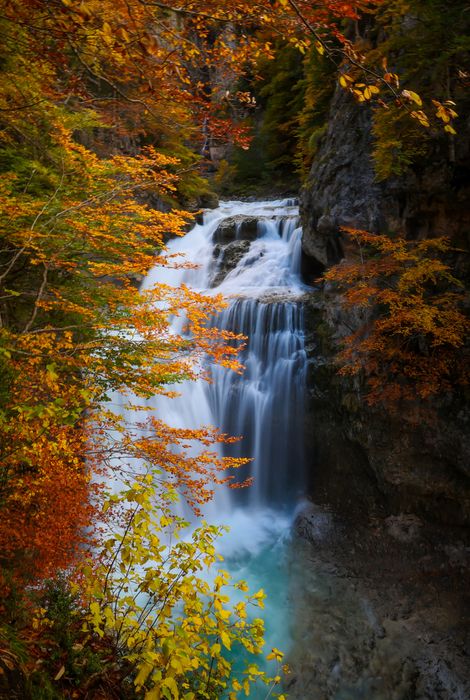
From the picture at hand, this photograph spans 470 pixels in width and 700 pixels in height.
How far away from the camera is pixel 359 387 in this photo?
9547 millimetres

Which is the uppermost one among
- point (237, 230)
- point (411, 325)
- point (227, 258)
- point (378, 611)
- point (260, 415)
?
point (237, 230)

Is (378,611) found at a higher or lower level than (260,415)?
lower

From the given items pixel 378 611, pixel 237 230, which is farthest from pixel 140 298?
pixel 237 230

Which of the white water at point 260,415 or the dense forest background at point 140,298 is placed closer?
the dense forest background at point 140,298

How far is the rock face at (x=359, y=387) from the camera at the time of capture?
319 inches

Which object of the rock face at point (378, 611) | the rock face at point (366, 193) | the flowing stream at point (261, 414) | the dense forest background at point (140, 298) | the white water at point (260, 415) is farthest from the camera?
the white water at point (260, 415)

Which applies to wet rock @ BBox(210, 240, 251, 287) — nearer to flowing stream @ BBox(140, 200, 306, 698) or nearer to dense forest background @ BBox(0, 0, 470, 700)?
flowing stream @ BBox(140, 200, 306, 698)

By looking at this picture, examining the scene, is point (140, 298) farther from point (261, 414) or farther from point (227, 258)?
point (227, 258)

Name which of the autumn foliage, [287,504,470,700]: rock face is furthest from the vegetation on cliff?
the autumn foliage

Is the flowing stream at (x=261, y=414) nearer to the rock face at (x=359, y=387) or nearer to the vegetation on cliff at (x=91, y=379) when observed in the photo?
the rock face at (x=359, y=387)

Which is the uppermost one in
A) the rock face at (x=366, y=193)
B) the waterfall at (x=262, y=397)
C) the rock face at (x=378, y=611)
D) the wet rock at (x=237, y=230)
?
the rock face at (x=366, y=193)

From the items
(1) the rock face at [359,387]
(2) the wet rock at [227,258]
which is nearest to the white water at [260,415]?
(1) the rock face at [359,387]

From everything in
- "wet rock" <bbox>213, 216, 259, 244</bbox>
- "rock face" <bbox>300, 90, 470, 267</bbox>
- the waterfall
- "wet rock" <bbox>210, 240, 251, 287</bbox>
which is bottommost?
the waterfall

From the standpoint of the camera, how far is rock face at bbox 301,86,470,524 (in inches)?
319
